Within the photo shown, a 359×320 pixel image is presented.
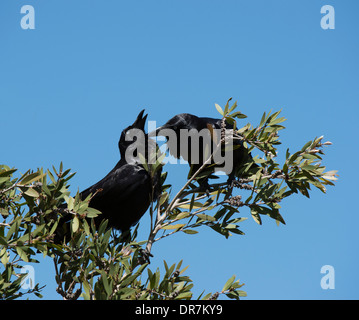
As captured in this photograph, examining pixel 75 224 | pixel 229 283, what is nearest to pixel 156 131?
pixel 75 224

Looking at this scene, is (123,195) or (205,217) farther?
(123,195)

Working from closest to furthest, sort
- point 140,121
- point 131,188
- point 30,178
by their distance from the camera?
point 30,178
point 131,188
point 140,121

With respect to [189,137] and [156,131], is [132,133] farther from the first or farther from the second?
[189,137]

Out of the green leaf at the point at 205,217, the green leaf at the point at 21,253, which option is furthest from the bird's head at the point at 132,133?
the green leaf at the point at 21,253

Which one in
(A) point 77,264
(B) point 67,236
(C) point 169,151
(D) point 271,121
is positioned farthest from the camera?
(C) point 169,151

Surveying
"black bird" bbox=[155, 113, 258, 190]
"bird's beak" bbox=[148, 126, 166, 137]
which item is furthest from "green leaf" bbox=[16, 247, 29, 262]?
"bird's beak" bbox=[148, 126, 166, 137]

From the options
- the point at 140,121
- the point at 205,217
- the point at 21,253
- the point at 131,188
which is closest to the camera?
the point at 21,253

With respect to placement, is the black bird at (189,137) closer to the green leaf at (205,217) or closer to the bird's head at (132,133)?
the bird's head at (132,133)

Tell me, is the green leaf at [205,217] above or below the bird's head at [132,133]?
below
